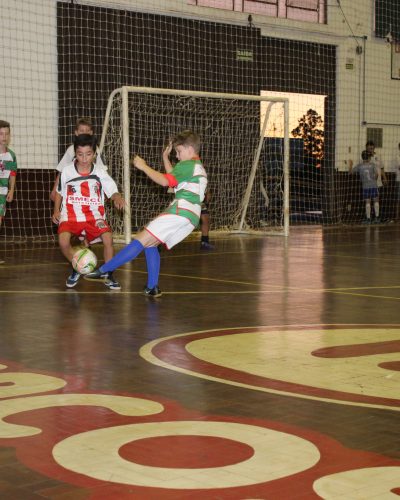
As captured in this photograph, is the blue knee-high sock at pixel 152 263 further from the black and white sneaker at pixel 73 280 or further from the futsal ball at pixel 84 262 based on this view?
the black and white sneaker at pixel 73 280

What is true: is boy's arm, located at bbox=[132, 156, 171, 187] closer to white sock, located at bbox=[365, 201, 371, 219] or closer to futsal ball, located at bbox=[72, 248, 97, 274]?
futsal ball, located at bbox=[72, 248, 97, 274]

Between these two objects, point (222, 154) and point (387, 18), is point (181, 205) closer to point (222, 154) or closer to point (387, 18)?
point (222, 154)

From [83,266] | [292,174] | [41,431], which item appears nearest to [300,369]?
[41,431]

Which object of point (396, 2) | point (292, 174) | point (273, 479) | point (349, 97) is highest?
point (396, 2)

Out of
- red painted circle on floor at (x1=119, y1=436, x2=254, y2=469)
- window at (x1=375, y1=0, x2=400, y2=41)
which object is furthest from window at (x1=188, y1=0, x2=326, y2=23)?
red painted circle on floor at (x1=119, y1=436, x2=254, y2=469)

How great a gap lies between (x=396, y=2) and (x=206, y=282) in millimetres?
15654

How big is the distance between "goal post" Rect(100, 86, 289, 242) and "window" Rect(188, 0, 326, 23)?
6.84ft

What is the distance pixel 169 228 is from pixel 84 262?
98 cm

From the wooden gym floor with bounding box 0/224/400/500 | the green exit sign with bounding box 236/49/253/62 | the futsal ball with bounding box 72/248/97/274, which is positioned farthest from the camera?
the green exit sign with bounding box 236/49/253/62

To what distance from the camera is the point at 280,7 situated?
2091cm

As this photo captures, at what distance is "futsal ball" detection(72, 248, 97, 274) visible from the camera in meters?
9.02

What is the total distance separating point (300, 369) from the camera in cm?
545

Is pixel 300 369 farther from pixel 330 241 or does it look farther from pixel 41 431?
pixel 330 241

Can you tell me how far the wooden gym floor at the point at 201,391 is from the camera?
3.46 m
